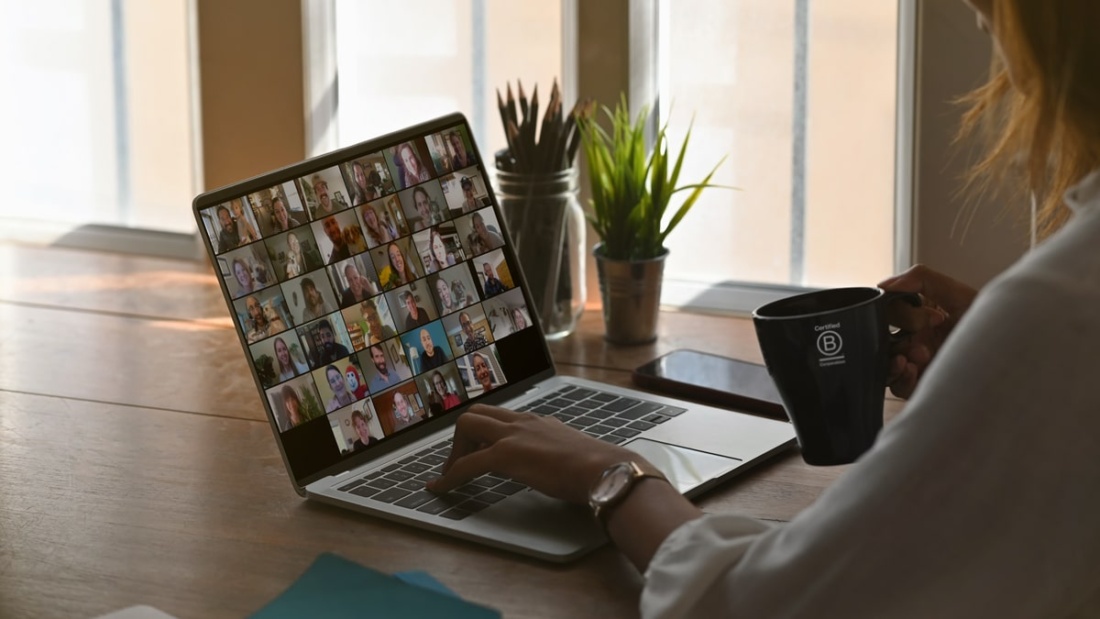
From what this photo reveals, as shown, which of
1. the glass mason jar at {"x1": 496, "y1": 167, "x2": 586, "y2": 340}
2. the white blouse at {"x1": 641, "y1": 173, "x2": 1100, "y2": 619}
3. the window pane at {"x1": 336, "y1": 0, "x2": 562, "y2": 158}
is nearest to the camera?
the white blouse at {"x1": 641, "y1": 173, "x2": 1100, "y2": 619}

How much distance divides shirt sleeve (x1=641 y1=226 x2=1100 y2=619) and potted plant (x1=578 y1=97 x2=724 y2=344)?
827 mm

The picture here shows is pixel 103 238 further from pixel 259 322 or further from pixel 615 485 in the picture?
pixel 615 485

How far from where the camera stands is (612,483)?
3.01ft

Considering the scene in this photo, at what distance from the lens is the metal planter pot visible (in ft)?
4.93

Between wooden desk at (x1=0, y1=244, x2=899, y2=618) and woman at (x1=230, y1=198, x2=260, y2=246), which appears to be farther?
woman at (x1=230, y1=198, x2=260, y2=246)

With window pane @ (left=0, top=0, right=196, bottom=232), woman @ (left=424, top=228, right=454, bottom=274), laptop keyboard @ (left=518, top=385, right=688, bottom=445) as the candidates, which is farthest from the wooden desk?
window pane @ (left=0, top=0, right=196, bottom=232)

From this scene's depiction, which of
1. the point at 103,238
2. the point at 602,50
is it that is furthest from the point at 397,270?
the point at 103,238

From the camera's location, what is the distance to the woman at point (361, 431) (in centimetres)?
112

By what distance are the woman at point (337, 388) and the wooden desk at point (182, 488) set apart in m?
0.08

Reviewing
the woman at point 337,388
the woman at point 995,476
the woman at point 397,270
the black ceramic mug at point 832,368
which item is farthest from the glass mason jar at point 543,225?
the woman at point 995,476

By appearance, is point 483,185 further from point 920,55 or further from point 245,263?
point 920,55

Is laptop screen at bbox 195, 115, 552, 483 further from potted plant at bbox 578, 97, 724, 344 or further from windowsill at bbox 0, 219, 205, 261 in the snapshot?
windowsill at bbox 0, 219, 205, 261

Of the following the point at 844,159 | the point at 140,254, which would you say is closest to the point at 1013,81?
the point at 844,159

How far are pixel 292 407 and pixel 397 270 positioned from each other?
178 mm
